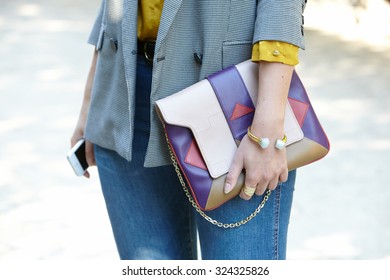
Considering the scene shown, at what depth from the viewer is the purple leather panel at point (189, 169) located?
113 cm

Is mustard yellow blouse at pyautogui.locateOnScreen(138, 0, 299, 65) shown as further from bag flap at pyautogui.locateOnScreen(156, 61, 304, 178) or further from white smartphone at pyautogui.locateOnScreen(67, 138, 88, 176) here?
white smartphone at pyautogui.locateOnScreen(67, 138, 88, 176)

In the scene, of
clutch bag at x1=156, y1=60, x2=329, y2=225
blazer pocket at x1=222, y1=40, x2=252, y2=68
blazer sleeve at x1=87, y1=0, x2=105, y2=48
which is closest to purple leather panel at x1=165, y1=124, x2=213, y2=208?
clutch bag at x1=156, y1=60, x2=329, y2=225

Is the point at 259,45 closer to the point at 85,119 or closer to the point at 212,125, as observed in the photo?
the point at 212,125

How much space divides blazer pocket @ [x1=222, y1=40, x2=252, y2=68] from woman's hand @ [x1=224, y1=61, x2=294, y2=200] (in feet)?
0.23

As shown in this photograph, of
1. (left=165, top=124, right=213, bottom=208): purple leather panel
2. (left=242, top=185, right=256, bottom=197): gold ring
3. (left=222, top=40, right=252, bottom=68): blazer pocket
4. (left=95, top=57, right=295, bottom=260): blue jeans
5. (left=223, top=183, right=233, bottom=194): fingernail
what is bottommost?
(left=95, top=57, right=295, bottom=260): blue jeans

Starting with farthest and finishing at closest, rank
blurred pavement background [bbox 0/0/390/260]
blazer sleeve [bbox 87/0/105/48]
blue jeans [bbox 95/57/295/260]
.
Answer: blurred pavement background [bbox 0/0/390/260], blazer sleeve [bbox 87/0/105/48], blue jeans [bbox 95/57/295/260]

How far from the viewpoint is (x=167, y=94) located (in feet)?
3.89

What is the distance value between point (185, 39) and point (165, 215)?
408 millimetres

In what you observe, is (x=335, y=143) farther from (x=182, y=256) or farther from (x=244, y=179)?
(x=244, y=179)

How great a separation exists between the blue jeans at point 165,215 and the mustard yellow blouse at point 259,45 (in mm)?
74

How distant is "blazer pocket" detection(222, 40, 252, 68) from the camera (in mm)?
1150

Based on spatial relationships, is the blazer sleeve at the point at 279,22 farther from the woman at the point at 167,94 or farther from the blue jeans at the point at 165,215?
the blue jeans at the point at 165,215

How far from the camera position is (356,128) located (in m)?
3.52

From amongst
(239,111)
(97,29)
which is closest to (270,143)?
(239,111)
